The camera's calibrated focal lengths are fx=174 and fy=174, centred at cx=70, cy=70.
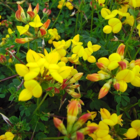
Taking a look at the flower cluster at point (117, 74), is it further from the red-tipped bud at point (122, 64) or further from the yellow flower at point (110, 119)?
the yellow flower at point (110, 119)

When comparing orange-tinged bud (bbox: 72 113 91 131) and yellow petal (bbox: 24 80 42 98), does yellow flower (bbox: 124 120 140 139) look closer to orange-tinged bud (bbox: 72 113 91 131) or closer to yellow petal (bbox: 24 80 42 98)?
orange-tinged bud (bbox: 72 113 91 131)

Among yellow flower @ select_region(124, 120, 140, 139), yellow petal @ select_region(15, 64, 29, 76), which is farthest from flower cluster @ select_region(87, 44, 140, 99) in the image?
yellow petal @ select_region(15, 64, 29, 76)

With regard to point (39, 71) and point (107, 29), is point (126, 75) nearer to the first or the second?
point (39, 71)

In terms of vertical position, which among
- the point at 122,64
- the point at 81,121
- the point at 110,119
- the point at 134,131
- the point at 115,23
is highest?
the point at 115,23

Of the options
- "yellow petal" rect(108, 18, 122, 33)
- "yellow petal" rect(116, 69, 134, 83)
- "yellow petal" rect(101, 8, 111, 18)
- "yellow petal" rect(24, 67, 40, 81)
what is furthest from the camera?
"yellow petal" rect(101, 8, 111, 18)

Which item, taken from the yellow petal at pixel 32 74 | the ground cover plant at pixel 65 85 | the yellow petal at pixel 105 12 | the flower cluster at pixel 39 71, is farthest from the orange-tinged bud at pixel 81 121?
the yellow petal at pixel 105 12

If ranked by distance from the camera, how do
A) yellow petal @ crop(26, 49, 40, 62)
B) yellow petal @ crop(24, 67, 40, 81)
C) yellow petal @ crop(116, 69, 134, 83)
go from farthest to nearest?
yellow petal @ crop(116, 69, 134, 83) < yellow petal @ crop(26, 49, 40, 62) < yellow petal @ crop(24, 67, 40, 81)

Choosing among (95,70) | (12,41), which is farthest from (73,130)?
(12,41)

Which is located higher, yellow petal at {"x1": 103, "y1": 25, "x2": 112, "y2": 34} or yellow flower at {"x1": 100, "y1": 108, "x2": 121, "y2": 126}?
yellow petal at {"x1": 103, "y1": 25, "x2": 112, "y2": 34}

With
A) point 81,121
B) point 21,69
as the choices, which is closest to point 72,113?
point 81,121

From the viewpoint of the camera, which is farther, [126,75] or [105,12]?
[105,12]

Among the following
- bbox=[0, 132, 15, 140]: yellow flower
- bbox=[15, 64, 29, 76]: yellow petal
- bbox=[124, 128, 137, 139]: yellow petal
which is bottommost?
bbox=[124, 128, 137, 139]: yellow petal
